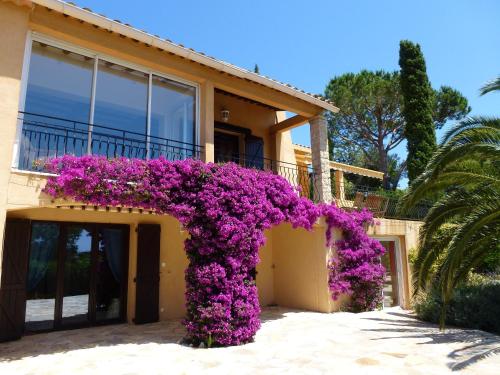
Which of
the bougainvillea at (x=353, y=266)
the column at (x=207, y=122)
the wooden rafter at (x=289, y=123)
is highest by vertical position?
the wooden rafter at (x=289, y=123)

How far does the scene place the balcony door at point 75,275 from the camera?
12898 mm

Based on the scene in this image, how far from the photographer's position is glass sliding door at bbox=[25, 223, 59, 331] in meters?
12.7

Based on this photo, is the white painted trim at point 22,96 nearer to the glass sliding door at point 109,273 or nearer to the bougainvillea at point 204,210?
the bougainvillea at point 204,210

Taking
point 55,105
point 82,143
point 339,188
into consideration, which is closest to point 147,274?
point 82,143

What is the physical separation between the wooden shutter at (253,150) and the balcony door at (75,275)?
23.1 feet

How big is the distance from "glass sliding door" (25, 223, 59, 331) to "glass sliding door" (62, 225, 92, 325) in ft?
1.26

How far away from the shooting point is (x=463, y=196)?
1221 centimetres

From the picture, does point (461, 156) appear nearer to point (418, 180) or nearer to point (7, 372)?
point (418, 180)

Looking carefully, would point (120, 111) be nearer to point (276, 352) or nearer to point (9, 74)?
point (9, 74)

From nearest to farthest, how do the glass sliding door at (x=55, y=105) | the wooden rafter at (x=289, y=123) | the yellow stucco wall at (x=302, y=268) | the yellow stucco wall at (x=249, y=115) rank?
the glass sliding door at (x=55, y=105)
the yellow stucco wall at (x=302, y=268)
the yellow stucco wall at (x=249, y=115)
the wooden rafter at (x=289, y=123)

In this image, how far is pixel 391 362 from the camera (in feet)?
28.8

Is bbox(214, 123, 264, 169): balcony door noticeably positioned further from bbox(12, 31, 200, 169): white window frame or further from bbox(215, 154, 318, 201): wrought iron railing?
bbox(12, 31, 200, 169): white window frame

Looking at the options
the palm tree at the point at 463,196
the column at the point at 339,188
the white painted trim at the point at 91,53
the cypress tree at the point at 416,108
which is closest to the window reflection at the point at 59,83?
the white painted trim at the point at 91,53

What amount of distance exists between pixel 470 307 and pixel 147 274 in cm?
1159
